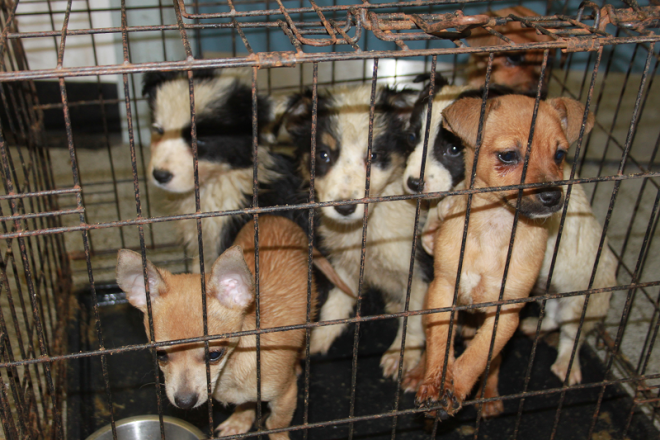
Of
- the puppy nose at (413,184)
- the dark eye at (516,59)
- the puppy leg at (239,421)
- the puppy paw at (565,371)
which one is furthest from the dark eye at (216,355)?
the dark eye at (516,59)

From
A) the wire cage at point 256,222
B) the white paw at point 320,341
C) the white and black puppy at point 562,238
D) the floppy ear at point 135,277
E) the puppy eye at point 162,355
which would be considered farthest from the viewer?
the white paw at point 320,341

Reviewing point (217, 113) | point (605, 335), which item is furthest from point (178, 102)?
point (605, 335)

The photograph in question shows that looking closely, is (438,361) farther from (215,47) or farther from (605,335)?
(215,47)

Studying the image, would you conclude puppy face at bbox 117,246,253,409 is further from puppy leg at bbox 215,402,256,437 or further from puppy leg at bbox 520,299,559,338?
puppy leg at bbox 520,299,559,338

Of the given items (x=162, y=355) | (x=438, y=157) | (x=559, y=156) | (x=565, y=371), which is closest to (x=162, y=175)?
(x=162, y=355)

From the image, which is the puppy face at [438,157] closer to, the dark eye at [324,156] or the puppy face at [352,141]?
the puppy face at [352,141]

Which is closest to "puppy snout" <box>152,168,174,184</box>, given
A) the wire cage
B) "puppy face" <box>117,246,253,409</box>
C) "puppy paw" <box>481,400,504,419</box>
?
the wire cage

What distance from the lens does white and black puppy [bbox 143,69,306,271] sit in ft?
8.72

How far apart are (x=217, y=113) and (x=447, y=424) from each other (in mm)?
1656

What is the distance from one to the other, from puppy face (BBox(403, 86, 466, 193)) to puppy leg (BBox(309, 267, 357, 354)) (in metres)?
0.73

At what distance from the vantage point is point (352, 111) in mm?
2619

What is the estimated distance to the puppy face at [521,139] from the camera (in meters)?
1.85

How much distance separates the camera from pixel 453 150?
2416mm

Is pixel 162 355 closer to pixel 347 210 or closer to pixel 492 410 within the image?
pixel 347 210
